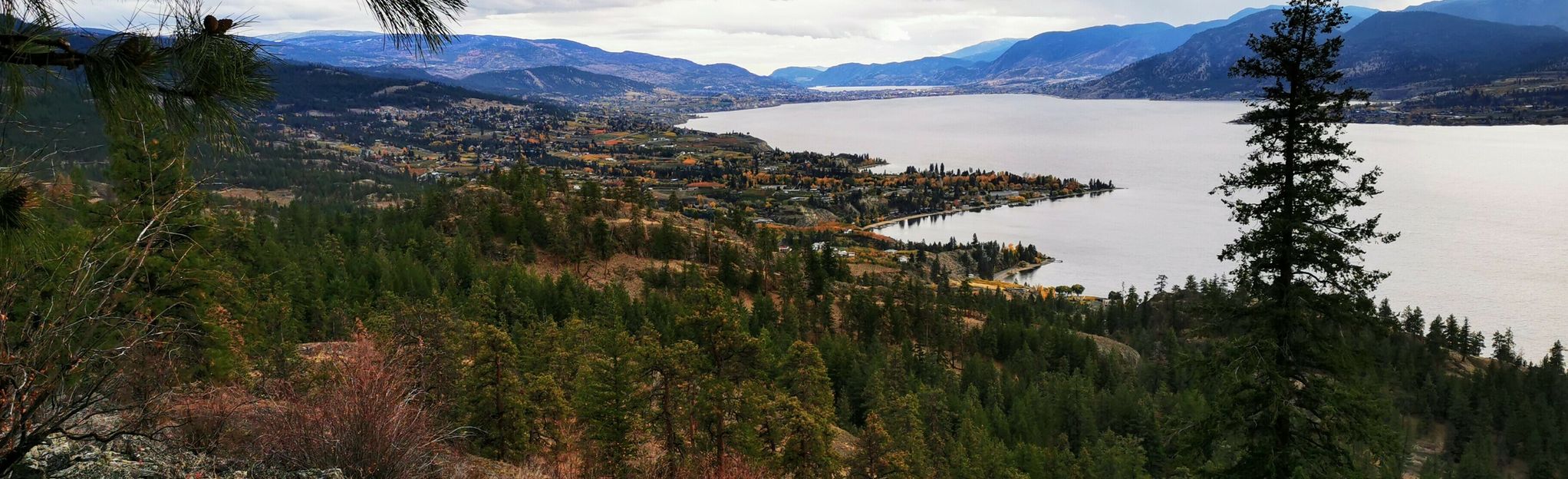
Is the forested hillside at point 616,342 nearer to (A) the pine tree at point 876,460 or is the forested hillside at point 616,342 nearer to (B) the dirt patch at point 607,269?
(A) the pine tree at point 876,460

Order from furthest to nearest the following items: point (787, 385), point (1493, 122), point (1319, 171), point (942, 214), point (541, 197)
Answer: point (1493, 122), point (942, 214), point (541, 197), point (787, 385), point (1319, 171)

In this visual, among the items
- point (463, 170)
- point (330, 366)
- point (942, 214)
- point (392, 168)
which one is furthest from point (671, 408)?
point (392, 168)

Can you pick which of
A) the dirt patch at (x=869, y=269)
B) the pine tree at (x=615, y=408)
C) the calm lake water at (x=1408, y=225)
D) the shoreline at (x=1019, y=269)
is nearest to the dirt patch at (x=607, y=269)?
the dirt patch at (x=869, y=269)

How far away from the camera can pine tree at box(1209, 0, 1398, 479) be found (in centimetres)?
1049

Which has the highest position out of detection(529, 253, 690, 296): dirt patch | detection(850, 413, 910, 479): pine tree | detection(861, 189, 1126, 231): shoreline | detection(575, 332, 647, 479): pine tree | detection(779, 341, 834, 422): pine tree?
detection(575, 332, 647, 479): pine tree

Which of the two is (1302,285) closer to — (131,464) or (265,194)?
(131,464)

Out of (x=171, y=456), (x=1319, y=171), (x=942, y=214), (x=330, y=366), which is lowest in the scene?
(x=942, y=214)

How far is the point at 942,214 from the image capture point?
13175cm

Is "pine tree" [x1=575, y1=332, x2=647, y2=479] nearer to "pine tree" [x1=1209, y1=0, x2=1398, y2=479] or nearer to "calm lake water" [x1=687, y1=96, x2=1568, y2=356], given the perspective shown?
"pine tree" [x1=1209, y1=0, x2=1398, y2=479]

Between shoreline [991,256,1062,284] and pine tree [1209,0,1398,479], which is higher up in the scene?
pine tree [1209,0,1398,479]

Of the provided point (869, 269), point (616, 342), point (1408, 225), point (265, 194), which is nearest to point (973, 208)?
point (1408, 225)

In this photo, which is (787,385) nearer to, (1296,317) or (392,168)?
(1296,317)

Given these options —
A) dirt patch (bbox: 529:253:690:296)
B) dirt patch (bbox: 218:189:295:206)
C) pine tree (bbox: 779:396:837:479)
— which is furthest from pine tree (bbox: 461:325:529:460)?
dirt patch (bbox: 218:189:295:206)

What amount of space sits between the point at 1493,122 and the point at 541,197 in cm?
24144
